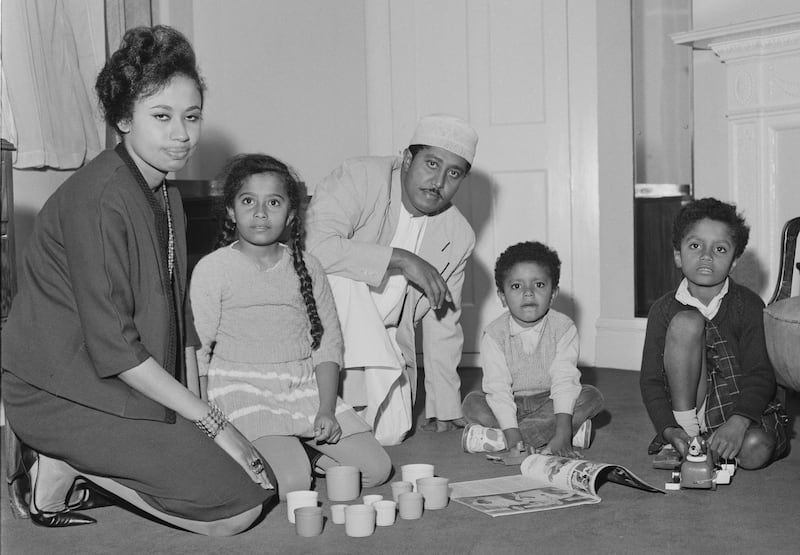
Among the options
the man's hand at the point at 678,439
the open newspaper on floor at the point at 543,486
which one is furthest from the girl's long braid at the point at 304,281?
the man's hand at the point at 678,439

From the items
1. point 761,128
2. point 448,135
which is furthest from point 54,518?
point 761,128

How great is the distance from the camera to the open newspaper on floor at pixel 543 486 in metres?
1.97

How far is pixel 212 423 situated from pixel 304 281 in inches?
24.1

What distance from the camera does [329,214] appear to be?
109 inches

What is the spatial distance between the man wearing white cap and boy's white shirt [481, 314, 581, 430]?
223 mm

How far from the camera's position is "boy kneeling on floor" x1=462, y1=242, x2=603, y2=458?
2.59 meters

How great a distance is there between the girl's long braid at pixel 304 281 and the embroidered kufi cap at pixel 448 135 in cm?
56

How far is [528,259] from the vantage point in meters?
2.62

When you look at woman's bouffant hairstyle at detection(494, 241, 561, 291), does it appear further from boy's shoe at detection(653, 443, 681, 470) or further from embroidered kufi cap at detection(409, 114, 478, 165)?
boy's shoe at detection(653, 443, 681, 470)

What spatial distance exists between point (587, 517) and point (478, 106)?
2.67m

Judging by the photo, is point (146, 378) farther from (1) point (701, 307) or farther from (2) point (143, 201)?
(1) point (701, 307)

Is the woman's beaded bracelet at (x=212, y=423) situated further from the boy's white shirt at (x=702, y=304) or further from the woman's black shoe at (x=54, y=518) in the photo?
the boy's white shirt at (x=702, y=304)

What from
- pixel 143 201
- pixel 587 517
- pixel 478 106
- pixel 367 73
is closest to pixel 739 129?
pixel 478 106

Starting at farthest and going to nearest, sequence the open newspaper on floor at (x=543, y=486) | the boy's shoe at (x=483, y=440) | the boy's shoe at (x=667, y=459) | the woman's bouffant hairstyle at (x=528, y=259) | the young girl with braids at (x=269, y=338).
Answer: the woman's bouffant hairstyle at (x=528, y=259) < the boy's shoe at (x=483, y=440) < the boy's shoe at (x=667, y=459) < the young girl with braids at (x=269, y=338) < the open newspaper on floor at (x=543, y=486)
